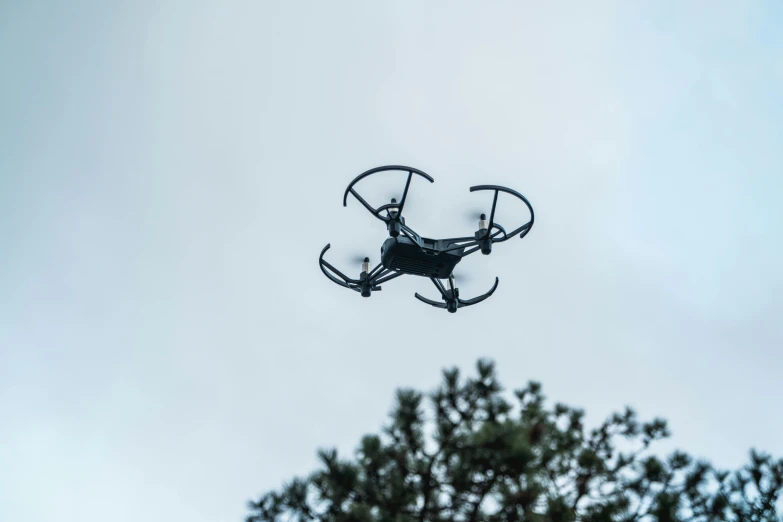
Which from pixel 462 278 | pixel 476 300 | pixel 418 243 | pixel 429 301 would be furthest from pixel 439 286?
pixel 418 243

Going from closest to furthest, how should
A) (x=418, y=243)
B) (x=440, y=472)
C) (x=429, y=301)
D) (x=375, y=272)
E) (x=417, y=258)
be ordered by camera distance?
(x=440, y=472) < (x=418, y=243) < (x=417, y=258) < (x=375, y=272) < (x=429, y=301)

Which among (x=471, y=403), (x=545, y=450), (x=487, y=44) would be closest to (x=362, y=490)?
(x=471, y=403)

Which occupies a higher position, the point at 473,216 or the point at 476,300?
the point at 473,216

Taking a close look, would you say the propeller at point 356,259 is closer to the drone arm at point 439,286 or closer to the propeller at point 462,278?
the drone arm at point 439,286

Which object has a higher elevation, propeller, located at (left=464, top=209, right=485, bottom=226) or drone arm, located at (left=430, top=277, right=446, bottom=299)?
propeller, located at (left=464, top=209, right=485, bottom=226)

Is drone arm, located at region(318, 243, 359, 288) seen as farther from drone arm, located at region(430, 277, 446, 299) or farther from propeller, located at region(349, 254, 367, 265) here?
drone arm, located at region(430, 277, 446, 299)

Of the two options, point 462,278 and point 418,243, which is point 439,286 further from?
point 418,243

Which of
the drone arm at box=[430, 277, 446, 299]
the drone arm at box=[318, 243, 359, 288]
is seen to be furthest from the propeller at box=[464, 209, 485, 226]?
the drone arm at box=[318, 243, 359, 288]

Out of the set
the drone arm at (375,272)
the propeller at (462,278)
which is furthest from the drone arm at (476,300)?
the drone arm at (375,272)

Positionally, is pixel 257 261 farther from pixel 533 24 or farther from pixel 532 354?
pixel 533 24
